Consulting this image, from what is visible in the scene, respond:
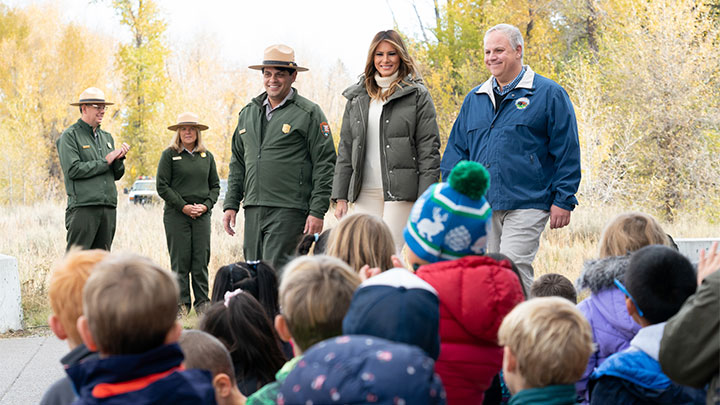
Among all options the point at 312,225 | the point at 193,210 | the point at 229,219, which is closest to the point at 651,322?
the point at 312,225

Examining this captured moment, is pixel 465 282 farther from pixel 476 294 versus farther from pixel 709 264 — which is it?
pixel 709 264

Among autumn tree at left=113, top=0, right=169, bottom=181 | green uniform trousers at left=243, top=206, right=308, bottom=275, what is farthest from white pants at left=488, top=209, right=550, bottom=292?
autumn tree at left=113, top=0, right=169, bottom=181

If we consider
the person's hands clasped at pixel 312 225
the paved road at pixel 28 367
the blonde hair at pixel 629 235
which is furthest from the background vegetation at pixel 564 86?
the blonde hair at pixel 629 235

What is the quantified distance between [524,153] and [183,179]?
417 centimetres

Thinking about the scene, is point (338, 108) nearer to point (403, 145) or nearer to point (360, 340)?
point (403, 145)

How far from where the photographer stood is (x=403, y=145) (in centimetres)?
569

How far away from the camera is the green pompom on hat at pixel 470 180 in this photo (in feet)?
9.83

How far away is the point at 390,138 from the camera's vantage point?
5.73 metres

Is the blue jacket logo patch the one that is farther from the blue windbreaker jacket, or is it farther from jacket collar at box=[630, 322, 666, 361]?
jacket collar at box=[630, 322, 666, 361]

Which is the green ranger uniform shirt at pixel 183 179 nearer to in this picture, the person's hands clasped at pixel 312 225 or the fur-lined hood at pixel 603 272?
the person's hands clasped at pixel 312 225

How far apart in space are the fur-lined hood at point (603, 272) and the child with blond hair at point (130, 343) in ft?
6.91

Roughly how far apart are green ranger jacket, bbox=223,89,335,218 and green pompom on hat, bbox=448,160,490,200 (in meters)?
3.18

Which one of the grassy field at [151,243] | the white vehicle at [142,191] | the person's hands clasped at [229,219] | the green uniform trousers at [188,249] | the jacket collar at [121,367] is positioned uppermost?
the jacket collar at [121,367]

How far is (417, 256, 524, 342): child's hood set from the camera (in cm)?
288
